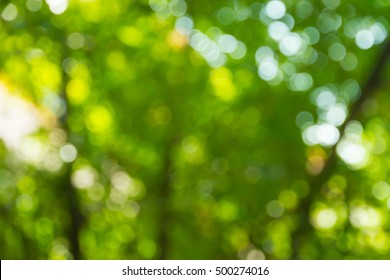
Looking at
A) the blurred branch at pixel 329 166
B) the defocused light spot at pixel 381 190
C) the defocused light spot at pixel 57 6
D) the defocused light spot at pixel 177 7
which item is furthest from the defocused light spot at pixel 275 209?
the defocused light spot at pixel 57 6

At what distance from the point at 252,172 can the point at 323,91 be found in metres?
1.15

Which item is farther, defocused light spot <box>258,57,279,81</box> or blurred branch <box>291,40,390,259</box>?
defocused light spot <box>258,57,279,81</box>

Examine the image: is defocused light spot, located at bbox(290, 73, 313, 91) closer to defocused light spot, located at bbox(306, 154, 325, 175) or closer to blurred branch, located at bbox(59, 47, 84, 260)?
defocused light spot, located at bbox(306, 154, 325, 175)

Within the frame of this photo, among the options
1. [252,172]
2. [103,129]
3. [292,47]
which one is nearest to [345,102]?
[292,47]

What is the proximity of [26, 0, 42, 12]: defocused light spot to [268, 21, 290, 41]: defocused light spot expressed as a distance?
7.32 ft

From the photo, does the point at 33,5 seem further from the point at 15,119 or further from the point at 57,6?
the point at 15,119

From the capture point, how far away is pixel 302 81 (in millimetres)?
6840

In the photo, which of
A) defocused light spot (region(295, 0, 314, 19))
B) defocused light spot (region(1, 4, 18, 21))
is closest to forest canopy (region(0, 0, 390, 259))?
defocused light spot (region(295, 0, 314, 19))

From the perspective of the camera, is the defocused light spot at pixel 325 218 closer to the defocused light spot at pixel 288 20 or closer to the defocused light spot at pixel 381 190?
the defocused light spot at pixel 381 190

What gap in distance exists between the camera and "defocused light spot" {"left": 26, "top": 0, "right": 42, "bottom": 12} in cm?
593

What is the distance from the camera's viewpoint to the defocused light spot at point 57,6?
20.4 feet

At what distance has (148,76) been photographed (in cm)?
699
